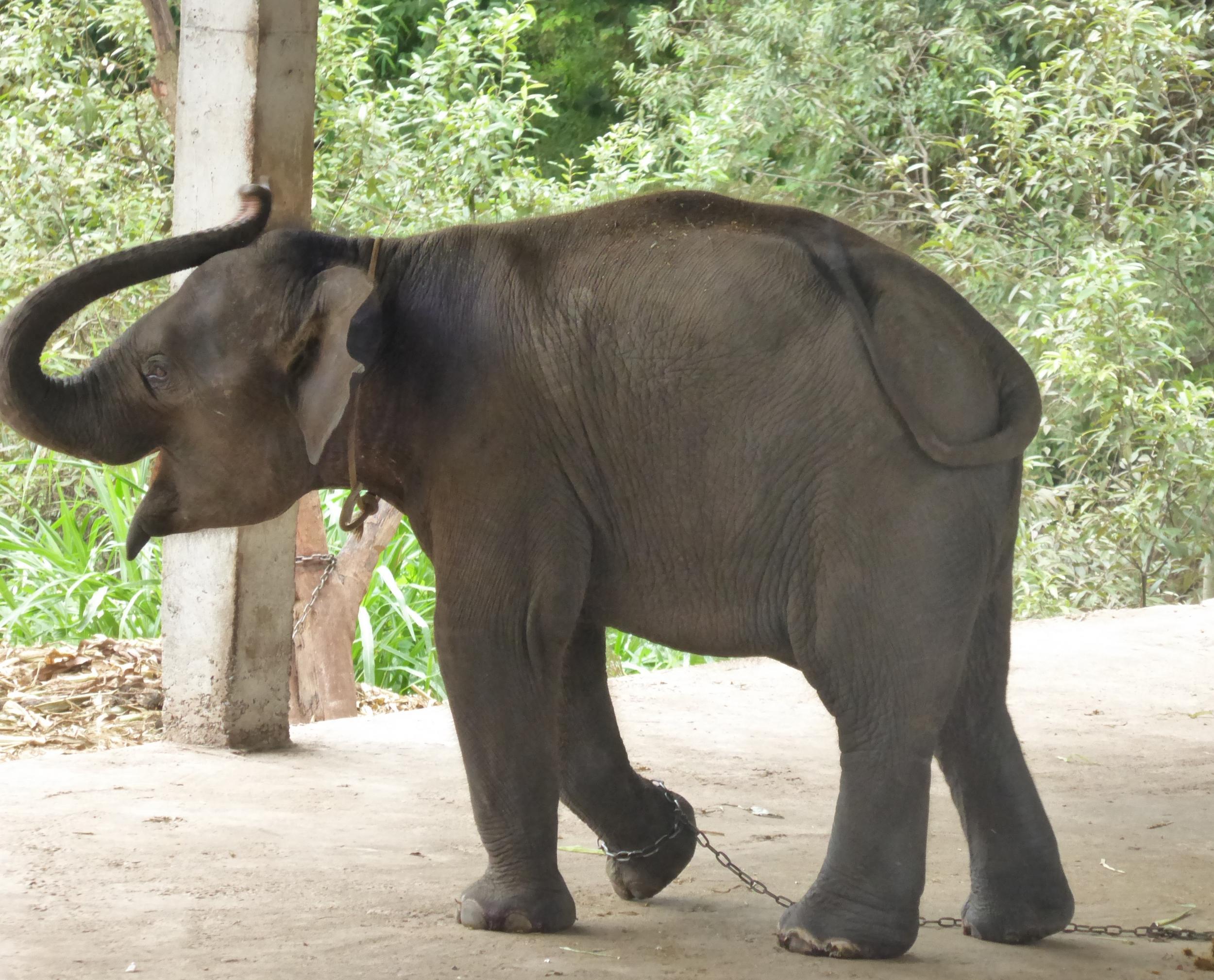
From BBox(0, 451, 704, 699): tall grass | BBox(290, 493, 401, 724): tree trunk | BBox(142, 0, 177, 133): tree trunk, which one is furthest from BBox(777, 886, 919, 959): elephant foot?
BBox(142, 0, 177, 133): tree trunk

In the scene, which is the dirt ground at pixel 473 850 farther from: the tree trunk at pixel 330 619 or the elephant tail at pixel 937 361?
the elephant tail at pixel 937 361

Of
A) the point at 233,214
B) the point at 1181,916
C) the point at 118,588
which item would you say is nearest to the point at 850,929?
the point at 1181,916

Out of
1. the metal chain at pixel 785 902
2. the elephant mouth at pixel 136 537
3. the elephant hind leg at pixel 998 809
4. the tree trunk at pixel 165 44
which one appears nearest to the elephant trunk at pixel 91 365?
the elephant mouth at pixel 136 537

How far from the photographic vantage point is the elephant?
9.91 ft

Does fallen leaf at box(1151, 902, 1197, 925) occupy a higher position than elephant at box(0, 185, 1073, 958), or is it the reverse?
elephant at box(0, 185, 1073, 958)

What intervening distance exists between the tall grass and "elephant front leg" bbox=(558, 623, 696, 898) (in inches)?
118

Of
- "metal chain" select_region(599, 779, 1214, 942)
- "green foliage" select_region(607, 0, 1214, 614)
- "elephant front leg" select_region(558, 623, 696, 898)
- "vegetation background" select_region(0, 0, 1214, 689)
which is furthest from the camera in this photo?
"green foliage" select_region(607, 0, 1214, 614)

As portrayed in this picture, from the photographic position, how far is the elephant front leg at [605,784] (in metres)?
3.55

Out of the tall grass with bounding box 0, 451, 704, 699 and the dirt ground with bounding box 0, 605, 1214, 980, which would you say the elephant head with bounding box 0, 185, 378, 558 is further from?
the tall grass with bounding box 0, 451, 704, 699

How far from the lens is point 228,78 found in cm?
477

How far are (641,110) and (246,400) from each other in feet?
31.5

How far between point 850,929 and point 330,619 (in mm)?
3617

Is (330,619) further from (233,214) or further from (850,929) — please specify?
(850,929)

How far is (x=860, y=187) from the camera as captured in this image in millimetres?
11680
